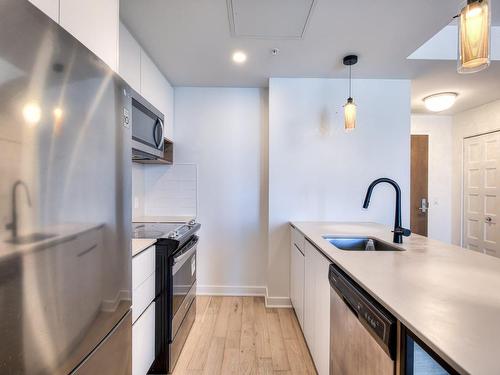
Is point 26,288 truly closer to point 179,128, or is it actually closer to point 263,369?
point 263,369

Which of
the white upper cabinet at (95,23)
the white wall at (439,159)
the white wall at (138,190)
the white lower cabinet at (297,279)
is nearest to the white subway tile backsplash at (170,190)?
the white wall at (138,190)

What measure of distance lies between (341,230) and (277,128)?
119 centimetres

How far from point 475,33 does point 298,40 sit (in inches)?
46.3

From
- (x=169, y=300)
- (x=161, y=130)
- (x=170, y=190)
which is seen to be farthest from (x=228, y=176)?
(x=169, y=300)

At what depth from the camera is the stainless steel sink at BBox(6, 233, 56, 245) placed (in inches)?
20.2

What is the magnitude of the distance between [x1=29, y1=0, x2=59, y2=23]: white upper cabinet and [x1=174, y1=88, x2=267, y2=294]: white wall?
2117 millimetres

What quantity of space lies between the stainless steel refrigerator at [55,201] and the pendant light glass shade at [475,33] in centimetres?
136

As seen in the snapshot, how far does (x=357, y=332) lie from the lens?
3.30ft

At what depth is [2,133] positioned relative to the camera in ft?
1.61

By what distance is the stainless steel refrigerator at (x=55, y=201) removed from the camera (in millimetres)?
509

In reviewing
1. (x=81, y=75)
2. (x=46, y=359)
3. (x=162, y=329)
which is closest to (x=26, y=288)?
(x=46, y=359)

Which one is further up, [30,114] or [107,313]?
[30,114]

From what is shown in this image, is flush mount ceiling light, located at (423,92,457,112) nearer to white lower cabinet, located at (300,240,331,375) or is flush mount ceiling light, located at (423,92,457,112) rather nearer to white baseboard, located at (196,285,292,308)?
white lower cabinet, located at (300,240,331,375)

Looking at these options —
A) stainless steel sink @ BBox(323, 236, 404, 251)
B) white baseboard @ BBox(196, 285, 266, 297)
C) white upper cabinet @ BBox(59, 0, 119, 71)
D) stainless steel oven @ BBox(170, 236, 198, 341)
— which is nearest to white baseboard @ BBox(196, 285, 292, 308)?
white baseboard @ BBox(196, 285, 266, 297)
